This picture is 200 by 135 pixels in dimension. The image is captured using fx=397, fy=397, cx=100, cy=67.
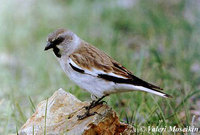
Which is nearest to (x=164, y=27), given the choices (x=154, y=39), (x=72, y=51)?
(x=154, y=39)

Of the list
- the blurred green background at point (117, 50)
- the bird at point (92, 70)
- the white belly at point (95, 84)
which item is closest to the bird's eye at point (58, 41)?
the bird at point (92, 70)

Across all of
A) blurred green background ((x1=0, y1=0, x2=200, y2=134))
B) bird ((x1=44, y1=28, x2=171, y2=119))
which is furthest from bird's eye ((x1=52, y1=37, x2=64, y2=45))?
blurred green background ((x1=0, y1=0, x2=200, y2=134))

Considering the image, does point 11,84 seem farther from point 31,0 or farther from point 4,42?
point 31,0

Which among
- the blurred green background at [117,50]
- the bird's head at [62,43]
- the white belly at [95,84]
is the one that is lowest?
the blurred green background at [117,50]

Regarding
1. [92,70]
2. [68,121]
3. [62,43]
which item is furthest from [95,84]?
[62,43]

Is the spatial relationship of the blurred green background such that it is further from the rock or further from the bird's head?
the bird's head

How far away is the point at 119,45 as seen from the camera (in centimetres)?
873

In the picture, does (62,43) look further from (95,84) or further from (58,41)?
(95,84)

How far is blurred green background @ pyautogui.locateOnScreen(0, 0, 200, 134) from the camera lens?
224 inches

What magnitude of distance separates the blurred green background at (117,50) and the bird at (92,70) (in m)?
0.59

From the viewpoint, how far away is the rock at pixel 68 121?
4418 mm

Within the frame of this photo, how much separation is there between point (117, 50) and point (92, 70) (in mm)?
3532

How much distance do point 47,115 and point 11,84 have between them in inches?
108

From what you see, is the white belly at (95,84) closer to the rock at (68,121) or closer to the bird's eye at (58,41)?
the rock at (68,121)
